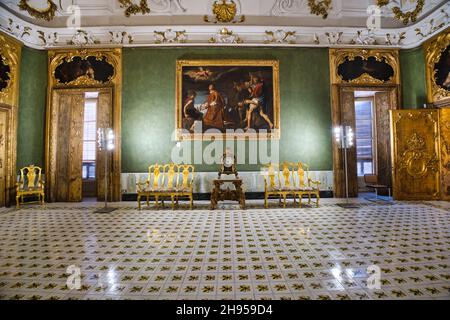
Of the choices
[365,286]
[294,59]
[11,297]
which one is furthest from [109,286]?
[294,59]

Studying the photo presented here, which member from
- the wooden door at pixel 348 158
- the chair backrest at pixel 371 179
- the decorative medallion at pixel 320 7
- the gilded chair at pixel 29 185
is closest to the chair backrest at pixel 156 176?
the gilded chair at pixel 29 185

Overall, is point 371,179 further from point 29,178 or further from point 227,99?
point 29,178

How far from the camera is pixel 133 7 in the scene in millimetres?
7055

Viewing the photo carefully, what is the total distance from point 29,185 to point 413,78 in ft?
37.7

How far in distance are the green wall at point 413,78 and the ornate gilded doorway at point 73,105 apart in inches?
340

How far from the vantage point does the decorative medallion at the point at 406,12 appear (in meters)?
6.95

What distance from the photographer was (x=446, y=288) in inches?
87.2

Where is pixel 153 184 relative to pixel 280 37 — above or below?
below

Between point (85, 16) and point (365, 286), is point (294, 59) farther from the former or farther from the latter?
point (365, 286)

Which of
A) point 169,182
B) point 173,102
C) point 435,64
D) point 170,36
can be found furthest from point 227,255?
point 435,64

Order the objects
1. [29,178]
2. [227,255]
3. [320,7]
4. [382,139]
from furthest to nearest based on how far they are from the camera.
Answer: [382,139] → [320,7] → [29,178] → [227,255]

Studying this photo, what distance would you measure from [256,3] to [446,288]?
297 inches

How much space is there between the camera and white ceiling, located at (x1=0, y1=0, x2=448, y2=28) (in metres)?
7.04

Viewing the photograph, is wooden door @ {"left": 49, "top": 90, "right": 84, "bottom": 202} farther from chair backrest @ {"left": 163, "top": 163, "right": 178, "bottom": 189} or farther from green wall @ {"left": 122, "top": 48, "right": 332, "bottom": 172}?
chair backrest @ {"left": 163, "top": 163, "right": 178, "bottom": 189}
